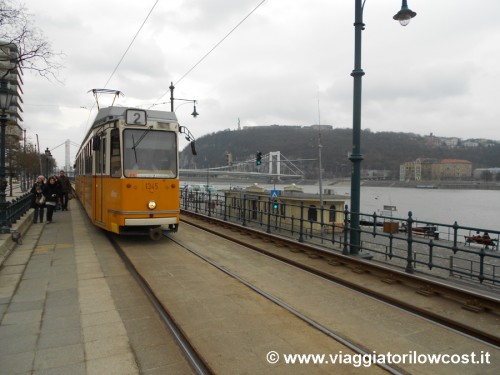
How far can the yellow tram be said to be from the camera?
31.3 feet

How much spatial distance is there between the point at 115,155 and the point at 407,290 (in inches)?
280

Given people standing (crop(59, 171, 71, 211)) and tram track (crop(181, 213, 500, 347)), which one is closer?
tram track (crop(181, 213, 500, 347))

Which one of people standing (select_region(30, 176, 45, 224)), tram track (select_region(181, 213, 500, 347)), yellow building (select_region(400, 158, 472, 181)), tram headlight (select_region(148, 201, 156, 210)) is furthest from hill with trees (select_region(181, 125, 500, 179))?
tram track (select_region(181, 213, 500, 347))

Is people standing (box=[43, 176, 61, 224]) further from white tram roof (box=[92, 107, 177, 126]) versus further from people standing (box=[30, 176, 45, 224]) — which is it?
white tram roof (box=[92, 107, 177, 126])

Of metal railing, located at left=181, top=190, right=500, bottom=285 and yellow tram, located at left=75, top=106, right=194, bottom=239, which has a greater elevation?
yellow tram, located at left=75, top=106, right=194, bottom=239

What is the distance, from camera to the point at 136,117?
9.68 meters

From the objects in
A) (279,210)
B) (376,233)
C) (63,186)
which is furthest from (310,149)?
(376,233)

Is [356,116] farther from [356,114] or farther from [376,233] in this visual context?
[376,233]

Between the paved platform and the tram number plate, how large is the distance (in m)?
3.26

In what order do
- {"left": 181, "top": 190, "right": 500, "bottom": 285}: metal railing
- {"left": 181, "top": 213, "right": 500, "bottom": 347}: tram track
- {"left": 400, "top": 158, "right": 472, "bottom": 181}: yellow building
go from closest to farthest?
{"left": 181, "top": 213, "right": 500, "bottom": 347}: tram track < {"left": 181, "top": 190, "right": 500, "bottom": 285}: metal railing < {"left": 400, "top": 158, "right": 472, "bottom": 181}: yellow building

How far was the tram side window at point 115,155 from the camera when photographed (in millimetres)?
9594

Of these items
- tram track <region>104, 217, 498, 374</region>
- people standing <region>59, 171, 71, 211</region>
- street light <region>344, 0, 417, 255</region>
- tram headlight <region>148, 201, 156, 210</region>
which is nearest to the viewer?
tram track <region>104, 217, 498, 374</region>

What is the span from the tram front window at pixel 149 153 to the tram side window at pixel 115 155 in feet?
0.50

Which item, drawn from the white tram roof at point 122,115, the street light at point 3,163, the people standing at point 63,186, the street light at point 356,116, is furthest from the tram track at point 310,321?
the people standing at point 63,186
